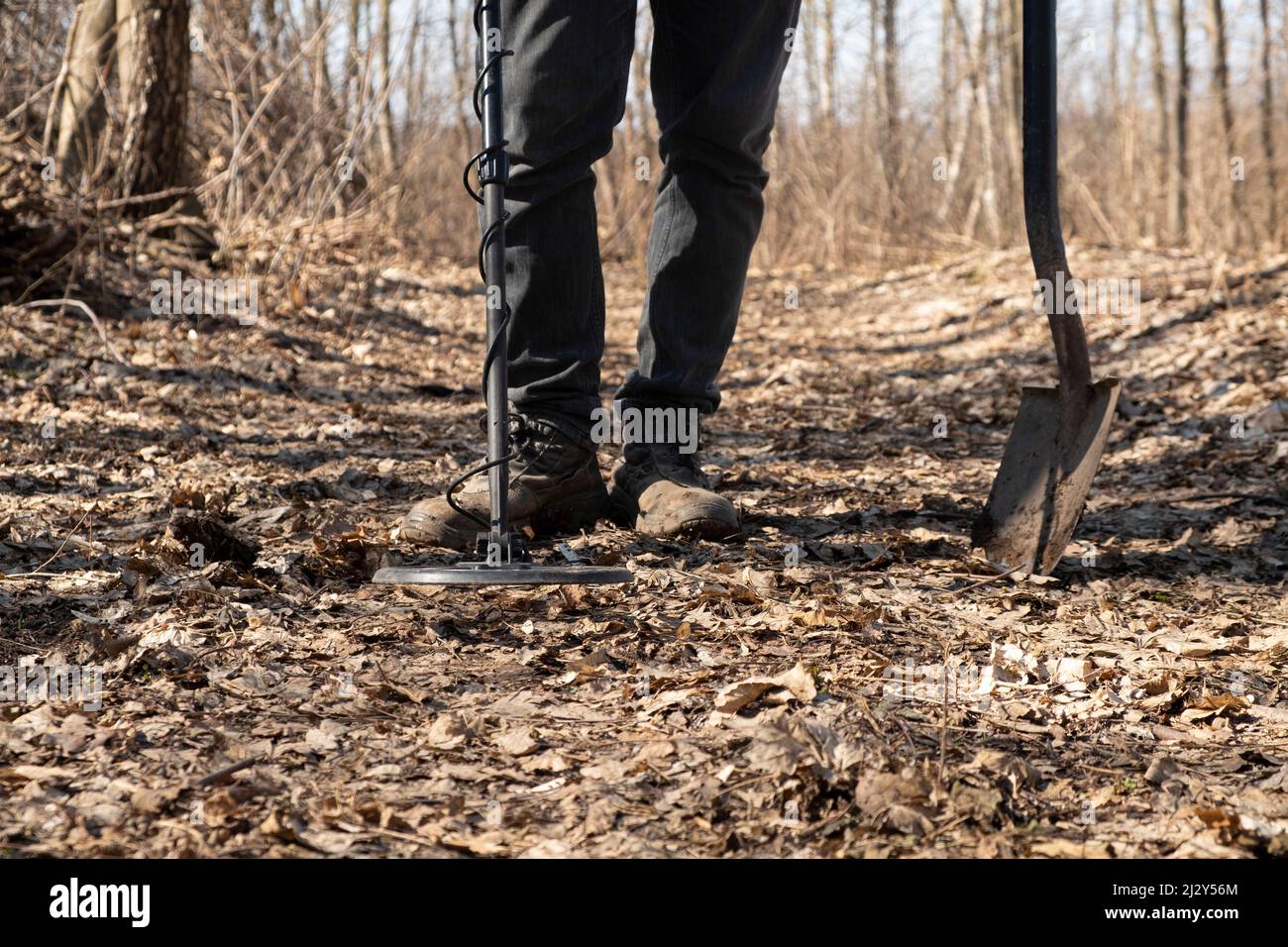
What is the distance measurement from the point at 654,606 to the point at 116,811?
108 centimetres

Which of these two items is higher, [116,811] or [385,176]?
[385,176]

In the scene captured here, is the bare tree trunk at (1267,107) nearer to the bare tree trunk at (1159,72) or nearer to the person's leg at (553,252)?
the bare tree trunk at (1159,72)

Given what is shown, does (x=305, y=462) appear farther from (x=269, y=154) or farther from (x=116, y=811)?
(x=269, y=154)

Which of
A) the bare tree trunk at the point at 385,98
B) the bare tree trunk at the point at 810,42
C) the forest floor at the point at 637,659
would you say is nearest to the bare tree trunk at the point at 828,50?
the bare tree trunk at the point at 810,42

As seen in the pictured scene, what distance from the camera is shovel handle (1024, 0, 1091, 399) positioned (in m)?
2.50

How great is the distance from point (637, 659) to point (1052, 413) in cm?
126

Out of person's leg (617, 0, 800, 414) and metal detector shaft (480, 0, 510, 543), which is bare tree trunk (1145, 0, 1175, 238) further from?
metal detector shaft (480, 0, 510, 543)

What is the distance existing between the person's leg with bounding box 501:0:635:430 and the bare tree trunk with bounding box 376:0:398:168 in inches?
181

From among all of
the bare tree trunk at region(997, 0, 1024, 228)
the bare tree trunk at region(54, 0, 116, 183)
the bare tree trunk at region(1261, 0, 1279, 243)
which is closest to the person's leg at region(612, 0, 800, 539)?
the bare tree trunk at region(54, 0, 116, 183)

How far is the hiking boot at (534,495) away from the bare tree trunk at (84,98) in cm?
441

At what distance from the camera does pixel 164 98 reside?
6305 mm

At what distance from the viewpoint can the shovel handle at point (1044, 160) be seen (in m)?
2.50

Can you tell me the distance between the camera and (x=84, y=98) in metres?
6.08
